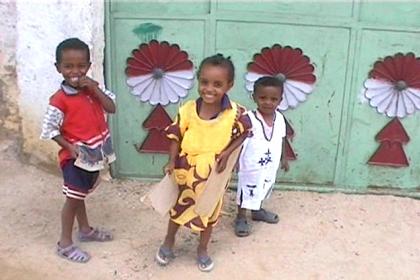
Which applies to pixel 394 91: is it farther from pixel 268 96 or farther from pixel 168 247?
pixel 168 247

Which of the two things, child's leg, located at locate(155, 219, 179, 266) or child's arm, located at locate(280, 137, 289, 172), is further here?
child's arm, located at locate(280, 137, 289, 172)

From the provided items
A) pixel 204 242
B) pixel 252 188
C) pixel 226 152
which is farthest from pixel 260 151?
pixel 204 242

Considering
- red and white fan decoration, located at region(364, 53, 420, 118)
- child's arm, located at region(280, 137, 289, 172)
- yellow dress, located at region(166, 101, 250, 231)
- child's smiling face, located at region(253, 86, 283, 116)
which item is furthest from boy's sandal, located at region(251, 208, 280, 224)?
red and white fan decoration, located at region(364, 53, 420, 118)

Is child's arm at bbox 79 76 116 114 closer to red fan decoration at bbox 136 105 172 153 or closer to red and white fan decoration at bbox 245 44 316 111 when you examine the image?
red fan decoration at bbox 136 105 172 153

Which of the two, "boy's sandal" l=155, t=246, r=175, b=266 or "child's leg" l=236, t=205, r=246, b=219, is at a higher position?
"child's leg" l=236, t=205, r=246, b=219

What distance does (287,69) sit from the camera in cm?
390

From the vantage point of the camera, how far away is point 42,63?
3898mm

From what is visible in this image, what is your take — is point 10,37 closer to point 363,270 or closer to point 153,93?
point 153,93

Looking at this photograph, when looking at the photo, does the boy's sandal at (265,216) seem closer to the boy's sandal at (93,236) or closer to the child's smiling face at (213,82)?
the boy's sandal at (93,236)

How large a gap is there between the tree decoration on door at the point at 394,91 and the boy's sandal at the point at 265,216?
2.57 feet

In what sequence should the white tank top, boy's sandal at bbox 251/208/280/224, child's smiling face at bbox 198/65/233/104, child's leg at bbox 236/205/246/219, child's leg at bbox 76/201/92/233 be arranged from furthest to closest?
boy's sandal at bbox 251/208/280/224, child's leg at bbox 236/205/246/219, the white tank top, child's leg at bbox 76/201/92/233, child's smiling face at bbox 198/65/233/104

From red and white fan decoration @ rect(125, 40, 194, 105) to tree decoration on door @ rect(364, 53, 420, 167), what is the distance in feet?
3.38

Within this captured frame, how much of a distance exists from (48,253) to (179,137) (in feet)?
2.89

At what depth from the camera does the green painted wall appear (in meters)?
3.84
